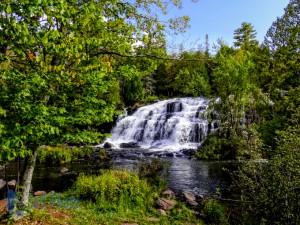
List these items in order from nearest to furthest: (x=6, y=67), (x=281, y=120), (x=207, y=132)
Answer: (x=6, y=67), (x=281, y=120), (x=207, y=132)

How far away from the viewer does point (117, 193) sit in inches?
373

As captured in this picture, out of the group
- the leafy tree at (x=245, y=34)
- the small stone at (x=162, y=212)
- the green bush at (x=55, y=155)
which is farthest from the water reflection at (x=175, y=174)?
the leafy tree at (x=245, y=34)

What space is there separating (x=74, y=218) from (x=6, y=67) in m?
4.69

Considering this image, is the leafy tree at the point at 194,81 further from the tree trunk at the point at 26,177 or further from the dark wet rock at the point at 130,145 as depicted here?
the tree trunk at the point at 26,177

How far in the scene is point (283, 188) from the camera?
6324 millimetres

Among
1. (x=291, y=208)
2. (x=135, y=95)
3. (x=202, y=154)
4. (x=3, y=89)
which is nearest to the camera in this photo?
(x=3, y=89)

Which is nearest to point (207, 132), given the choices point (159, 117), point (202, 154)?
point (202, 154)

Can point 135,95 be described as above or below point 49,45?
above

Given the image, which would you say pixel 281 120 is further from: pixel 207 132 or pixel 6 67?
pixel 6 67

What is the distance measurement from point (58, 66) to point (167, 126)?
2600 cm

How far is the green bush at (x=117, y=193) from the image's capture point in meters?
9.10

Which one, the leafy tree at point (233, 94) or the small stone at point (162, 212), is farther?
the leafy tree at point (233, 94)

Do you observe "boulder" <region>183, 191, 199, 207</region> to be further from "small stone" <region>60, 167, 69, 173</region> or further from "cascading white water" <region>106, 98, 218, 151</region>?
"cascading white water" <region>106, 98, 218, 151</region>

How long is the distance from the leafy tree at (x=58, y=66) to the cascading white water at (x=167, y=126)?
65.7 feet
